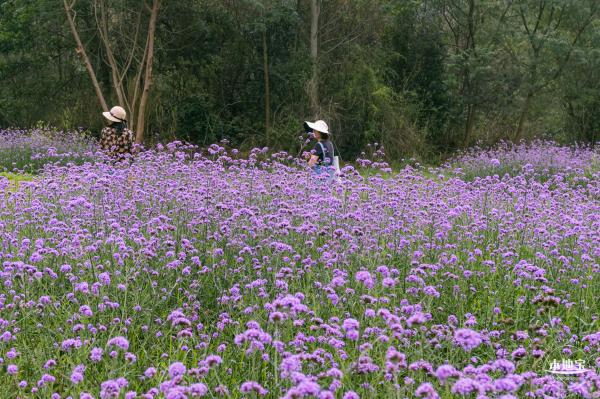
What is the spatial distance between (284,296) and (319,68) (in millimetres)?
16100

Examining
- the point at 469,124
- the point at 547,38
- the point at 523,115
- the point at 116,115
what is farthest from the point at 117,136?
the point at 523,115

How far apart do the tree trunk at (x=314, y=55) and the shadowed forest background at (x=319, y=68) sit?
56mm

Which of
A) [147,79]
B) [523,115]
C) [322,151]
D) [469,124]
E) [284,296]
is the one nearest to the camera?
[284,296]

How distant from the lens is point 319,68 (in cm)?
1952

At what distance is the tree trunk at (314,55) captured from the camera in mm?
18922

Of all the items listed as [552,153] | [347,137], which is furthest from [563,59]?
[347,137]

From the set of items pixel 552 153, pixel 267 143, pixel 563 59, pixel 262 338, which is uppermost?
pixel 262 338

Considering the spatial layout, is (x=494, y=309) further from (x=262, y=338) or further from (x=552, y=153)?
(x=552, y=153)

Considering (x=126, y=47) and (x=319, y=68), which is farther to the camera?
(x=319, y=68)

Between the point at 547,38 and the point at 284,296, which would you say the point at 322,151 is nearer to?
the point at 284,296

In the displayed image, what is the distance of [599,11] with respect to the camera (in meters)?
20.7

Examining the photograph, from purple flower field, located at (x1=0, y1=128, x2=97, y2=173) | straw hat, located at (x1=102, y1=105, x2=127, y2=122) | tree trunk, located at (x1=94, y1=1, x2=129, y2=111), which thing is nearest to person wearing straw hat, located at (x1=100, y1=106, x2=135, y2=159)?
straw hat, located at (x1=102, y1=105, x2=127, y2=122)

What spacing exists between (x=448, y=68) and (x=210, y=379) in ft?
62.1

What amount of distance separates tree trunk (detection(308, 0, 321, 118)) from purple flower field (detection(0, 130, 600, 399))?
1147 cm
